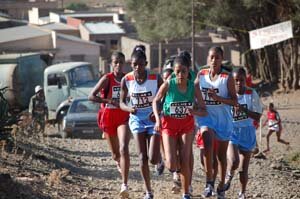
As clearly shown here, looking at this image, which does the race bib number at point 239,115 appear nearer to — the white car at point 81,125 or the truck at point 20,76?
the white car at point 81,125

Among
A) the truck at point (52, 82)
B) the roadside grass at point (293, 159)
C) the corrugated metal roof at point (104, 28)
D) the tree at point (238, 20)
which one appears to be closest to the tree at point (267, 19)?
the tree at point (238, 20)

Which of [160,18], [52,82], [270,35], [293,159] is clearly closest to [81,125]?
[293,159]

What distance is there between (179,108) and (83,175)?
12.4 ft

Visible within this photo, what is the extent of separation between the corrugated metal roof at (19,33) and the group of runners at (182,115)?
1502 inches

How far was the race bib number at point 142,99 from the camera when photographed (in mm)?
10117

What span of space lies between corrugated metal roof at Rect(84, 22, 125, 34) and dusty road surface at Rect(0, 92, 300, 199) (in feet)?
153

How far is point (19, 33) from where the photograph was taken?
52.2 m

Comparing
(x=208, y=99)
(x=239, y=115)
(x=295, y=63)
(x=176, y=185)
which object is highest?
(x=208, y=99)

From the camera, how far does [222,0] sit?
1511 inches

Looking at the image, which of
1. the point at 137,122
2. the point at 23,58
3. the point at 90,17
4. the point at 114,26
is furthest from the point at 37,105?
the point at 90,17

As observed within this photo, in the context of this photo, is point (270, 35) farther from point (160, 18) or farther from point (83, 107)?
point (160, 18)

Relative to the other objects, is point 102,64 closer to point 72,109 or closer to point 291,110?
point 291,110

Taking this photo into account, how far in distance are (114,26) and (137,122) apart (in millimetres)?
58568

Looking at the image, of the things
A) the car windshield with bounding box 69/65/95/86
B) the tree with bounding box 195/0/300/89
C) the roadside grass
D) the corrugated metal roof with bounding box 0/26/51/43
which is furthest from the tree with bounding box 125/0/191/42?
the roadside grass
